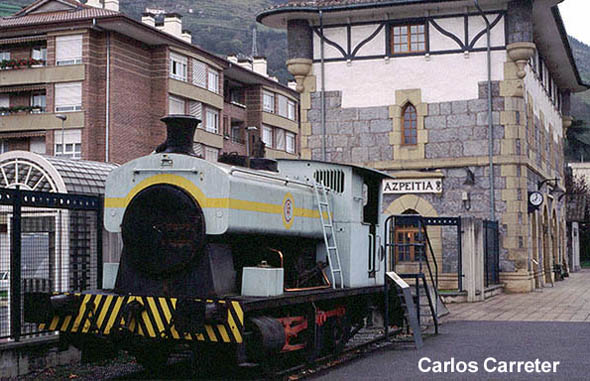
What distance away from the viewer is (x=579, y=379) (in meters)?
9.86

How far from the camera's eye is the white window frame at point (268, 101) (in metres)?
58.6

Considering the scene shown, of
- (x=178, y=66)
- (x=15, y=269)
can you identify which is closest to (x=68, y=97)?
(x=178, y=66)

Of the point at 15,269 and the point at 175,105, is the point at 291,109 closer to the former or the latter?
the point at 175,105

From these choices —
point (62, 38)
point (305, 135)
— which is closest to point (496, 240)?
point (305, 135)

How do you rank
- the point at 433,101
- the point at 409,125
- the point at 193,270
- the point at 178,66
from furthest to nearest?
the point at 178,66
the point at 409,125
the point at 433,101
the point at 193,270

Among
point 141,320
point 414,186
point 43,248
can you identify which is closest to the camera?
point 141,320

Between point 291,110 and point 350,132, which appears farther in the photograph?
point 291,110

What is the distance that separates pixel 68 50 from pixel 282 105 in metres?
21.9

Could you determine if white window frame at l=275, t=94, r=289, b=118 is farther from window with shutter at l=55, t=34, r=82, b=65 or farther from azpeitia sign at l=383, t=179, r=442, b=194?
azpeitia sign at l=383, t=179, r=442, b=194

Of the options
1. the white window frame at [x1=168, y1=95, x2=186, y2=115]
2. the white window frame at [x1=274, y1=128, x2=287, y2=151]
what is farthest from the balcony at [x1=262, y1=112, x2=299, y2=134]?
the white window frame at [x1=168, y1=95, x2=186, y2=115]

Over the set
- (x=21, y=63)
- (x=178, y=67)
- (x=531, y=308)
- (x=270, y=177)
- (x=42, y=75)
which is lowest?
(x=531, y=308)

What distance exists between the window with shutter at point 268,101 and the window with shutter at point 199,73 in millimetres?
9078

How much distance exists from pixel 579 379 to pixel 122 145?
35.2 m

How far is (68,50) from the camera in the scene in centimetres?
4266
